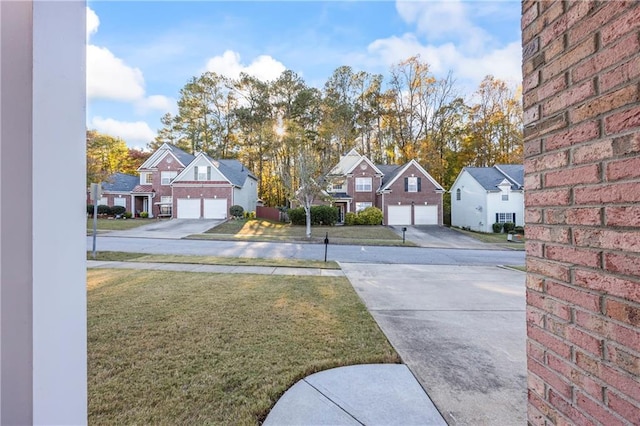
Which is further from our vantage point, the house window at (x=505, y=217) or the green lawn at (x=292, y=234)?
the house window at (x=505, y=217)

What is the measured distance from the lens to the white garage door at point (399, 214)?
2569 centimetres

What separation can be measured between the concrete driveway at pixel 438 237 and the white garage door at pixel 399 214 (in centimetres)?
107

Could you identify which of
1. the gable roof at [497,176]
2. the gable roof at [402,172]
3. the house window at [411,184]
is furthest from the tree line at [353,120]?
the house window at [411,184]

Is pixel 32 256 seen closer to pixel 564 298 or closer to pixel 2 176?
pixel 2 176

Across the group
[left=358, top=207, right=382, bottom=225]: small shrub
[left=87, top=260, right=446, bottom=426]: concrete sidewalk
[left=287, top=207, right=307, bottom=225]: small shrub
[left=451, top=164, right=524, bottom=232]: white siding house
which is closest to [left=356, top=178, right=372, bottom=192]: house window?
[left=358, top=207, right=382, bottom=225]: small shrub

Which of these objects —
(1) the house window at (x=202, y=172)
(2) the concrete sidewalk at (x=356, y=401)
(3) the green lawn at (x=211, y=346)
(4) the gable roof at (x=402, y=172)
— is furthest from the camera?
(1) the house window at (x=202, y=172)

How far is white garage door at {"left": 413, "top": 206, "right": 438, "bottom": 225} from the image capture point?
85.0 feet

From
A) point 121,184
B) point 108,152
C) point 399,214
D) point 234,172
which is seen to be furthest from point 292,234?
point 108,152

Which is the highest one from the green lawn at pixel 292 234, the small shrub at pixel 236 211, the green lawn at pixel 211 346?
the small shrub at pixel 236 211

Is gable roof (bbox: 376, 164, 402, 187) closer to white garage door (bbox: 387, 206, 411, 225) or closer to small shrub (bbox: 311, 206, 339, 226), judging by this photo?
white garage door (bbox: 387, 206, 411, 225)

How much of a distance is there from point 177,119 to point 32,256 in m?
38.2

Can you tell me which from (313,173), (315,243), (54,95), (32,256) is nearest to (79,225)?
(32,256)

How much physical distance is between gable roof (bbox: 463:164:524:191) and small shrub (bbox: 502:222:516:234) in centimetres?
268

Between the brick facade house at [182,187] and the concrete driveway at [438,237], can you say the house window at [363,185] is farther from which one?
the brick facade house at [182,187]
